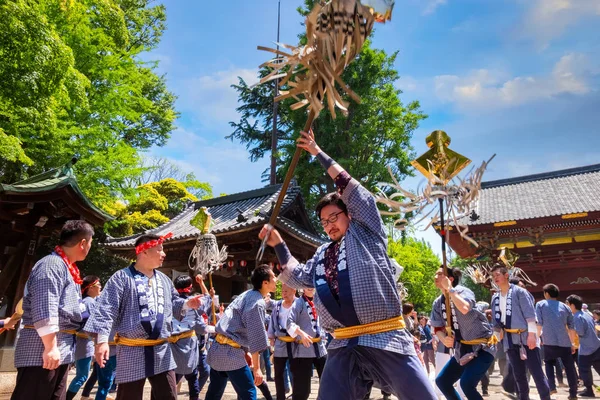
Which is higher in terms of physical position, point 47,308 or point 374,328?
point 47,308

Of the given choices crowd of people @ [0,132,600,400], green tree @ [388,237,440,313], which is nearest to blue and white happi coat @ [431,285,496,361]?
crowd of people @ [0,132,600,400]

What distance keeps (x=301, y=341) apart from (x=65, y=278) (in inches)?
130

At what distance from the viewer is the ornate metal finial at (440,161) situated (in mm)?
4438

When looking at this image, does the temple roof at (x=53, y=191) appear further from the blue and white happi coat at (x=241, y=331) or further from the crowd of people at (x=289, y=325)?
the blue and white happi coat at (x=241, y=331)

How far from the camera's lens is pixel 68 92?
10.1m

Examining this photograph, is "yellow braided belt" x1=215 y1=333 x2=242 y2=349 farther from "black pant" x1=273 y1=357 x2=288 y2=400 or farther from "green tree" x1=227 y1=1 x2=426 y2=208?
A: "green tree" x1=227 y1=1 x2=426 y2=208

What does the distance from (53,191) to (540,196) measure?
771 inches

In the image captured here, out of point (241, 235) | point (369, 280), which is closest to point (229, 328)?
point (369, 280)

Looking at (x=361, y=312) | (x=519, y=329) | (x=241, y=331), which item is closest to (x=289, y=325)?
(x=241, y=331)

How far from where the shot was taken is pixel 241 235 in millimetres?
13797

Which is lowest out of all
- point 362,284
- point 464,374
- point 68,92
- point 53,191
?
point 464,374

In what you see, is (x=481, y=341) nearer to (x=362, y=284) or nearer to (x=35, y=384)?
(x=362, y=284)

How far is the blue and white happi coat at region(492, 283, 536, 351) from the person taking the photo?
618cm

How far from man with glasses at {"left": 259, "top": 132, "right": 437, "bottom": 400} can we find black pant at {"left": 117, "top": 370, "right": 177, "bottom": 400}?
188 cm
